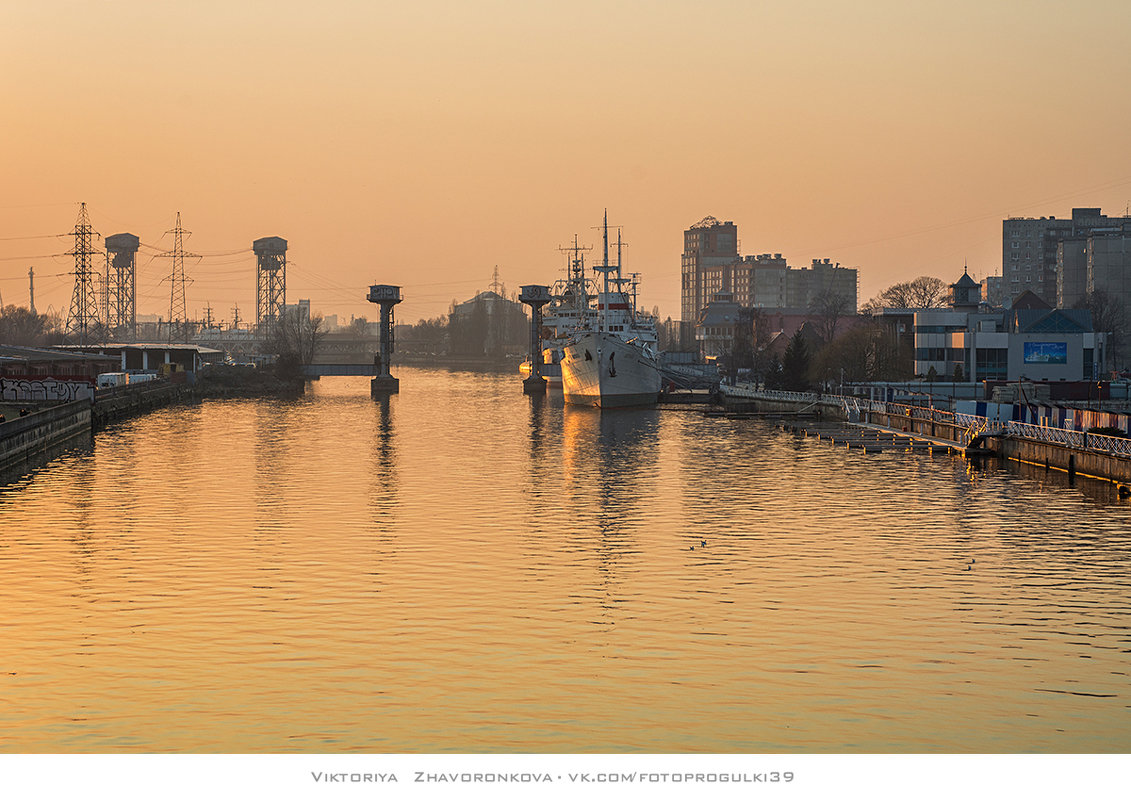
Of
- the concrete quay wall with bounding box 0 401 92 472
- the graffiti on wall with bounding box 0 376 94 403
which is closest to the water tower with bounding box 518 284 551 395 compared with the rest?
the graffiti on wall with bounding box 0 376 94 403

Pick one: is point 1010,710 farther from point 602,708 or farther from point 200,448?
point 200,448

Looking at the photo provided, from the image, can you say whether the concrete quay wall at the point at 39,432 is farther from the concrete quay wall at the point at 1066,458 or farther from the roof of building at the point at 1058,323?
the roof of building at the point at 1058,323

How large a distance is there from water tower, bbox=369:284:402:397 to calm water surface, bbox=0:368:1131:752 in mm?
111345

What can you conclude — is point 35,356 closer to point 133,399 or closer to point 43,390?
point 133,399

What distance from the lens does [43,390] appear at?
4065 inches

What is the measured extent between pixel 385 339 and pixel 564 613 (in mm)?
156964

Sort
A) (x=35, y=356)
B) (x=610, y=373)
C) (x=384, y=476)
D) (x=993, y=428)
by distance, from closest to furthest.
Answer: (x=384, y=476)
(x=993, y=428)
(x=610, y=373)
(x=35, y=356)

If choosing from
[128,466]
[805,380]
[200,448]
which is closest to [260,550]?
[128,466]

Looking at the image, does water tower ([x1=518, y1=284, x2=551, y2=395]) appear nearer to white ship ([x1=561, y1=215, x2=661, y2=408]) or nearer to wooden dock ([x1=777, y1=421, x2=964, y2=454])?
white ship ([x1=561, y1=215, x2=661, y2=408])

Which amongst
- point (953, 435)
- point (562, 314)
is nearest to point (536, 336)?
point (562, 314)

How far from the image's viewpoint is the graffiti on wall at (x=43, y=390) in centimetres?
10231

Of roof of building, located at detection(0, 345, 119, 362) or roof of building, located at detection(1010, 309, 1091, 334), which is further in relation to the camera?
roof of building, located at detection(1010, 309, 1091, 334)

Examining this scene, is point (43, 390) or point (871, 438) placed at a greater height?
point (43, 390)

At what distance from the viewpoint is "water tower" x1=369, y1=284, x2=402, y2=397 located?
176 m
